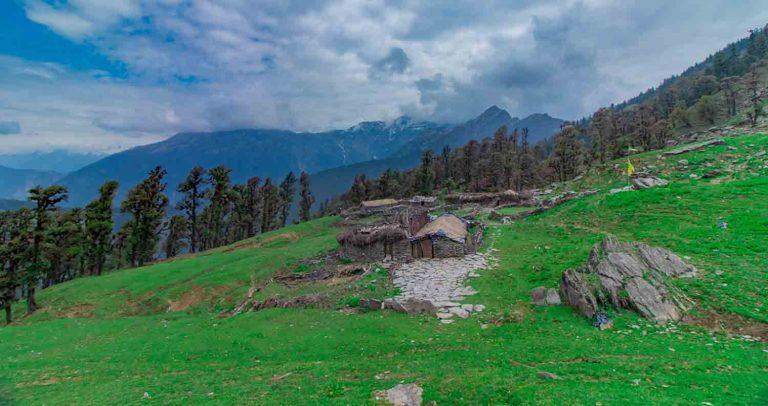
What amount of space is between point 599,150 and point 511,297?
92.9 m

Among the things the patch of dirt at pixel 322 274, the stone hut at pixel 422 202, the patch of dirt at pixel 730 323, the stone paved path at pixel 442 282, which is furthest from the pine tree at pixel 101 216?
the patch of dirt at pixel 730 323

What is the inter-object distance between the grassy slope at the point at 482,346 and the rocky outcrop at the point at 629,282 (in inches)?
33.2

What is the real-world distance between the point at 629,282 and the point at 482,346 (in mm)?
8436

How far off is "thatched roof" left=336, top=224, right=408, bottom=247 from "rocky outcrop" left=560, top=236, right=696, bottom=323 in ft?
52.7

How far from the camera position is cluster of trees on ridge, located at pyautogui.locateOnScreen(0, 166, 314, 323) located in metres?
36.6

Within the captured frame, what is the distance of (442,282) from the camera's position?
25.5m

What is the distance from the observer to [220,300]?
32.1 m

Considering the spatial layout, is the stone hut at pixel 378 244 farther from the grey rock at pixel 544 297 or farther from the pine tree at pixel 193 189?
the pine tree at pixel 193 189

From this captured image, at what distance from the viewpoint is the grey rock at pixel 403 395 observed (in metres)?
11.6

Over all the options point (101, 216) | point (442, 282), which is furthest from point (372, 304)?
point (101, 216)

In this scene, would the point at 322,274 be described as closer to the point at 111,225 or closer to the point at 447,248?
the point at 447,248

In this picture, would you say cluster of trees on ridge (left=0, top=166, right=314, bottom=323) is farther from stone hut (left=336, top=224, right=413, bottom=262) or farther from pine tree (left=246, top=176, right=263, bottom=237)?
stone hut (left=336, top=224, right=413, bottom=262)

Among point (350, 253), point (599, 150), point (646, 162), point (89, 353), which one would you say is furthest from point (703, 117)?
point (89, 353)

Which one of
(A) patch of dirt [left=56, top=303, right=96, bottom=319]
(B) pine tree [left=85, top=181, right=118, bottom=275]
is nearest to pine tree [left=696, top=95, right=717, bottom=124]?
(B) pine tree [left=85, top=181, right=118, bottom=275]
